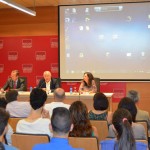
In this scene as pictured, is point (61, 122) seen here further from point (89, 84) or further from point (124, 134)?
point (89, 84)

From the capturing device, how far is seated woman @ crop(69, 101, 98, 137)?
320 cm

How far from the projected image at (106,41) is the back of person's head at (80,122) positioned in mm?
5292

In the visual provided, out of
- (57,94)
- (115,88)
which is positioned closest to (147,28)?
(115,88)

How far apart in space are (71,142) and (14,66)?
681 cm

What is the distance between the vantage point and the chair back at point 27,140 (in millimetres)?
2868

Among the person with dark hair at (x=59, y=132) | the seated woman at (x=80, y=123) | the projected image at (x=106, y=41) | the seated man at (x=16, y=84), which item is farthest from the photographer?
the projected image at (x=106, y=41)

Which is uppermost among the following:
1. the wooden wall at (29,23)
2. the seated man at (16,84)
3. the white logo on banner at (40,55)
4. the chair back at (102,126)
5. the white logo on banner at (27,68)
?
the wooden wall at (29,23)

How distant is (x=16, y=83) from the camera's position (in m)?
7.88

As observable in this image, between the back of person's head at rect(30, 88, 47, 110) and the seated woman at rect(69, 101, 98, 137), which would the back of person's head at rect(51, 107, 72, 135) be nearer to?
the seated woman at rect(69, 101, 98, 137)

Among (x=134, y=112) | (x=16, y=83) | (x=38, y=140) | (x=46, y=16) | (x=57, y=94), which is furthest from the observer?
(x=46, y=16)

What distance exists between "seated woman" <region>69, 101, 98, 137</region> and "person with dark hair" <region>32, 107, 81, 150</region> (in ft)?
3.01

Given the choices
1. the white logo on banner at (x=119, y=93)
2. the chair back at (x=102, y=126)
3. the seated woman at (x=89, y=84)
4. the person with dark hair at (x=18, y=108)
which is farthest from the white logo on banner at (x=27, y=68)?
the chair back at (x=102, y=126)

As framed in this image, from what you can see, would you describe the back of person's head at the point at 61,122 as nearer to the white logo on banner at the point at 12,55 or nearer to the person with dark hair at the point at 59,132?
the person with dark hair at the point at 59,132

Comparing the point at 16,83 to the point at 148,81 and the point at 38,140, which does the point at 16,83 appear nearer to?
the point at 148,81
